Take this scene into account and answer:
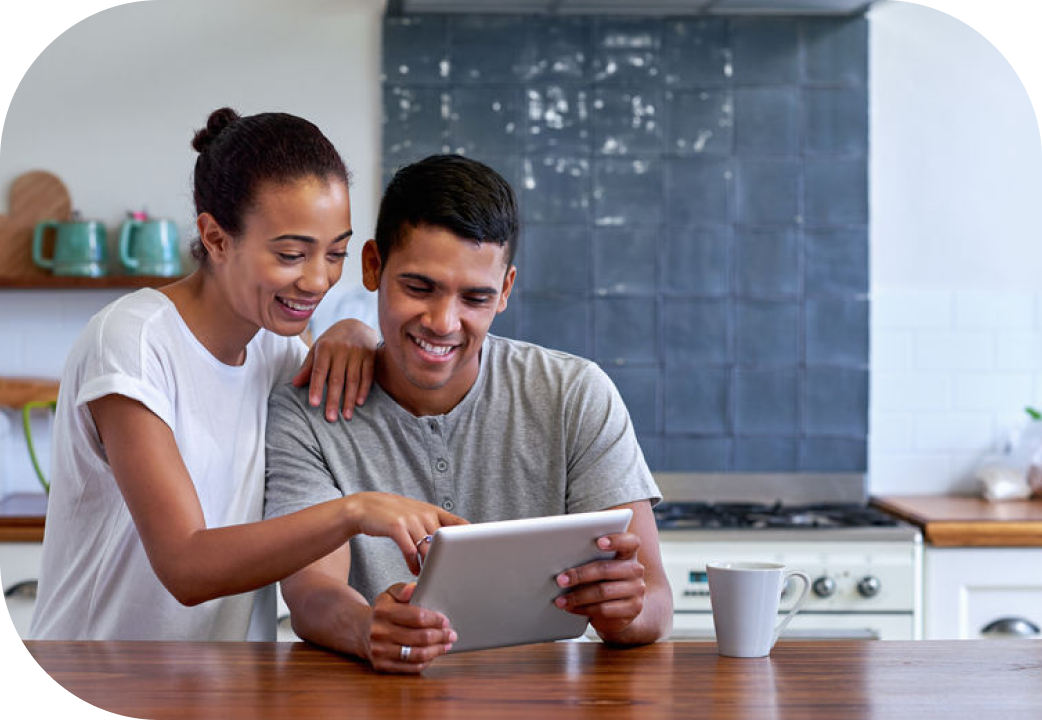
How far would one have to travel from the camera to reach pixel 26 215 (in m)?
3.31

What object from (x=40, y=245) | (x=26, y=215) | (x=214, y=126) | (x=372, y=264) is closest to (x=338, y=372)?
(x=372, y=264)

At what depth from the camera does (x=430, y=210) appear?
1.66 m

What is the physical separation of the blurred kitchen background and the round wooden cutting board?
0.04 m

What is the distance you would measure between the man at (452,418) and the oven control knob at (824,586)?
128 centimetres

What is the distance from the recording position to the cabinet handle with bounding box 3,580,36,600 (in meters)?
2.85

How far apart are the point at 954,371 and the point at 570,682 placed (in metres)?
2.47

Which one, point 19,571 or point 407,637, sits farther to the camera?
point 19,571

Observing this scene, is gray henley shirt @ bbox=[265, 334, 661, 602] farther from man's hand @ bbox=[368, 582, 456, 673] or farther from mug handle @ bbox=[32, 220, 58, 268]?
mug handle @ bbox=[32, 220, 58, 268]

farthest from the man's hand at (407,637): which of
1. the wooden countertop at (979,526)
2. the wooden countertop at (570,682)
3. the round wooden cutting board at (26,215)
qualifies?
the round wooden cutting board at (26,215)

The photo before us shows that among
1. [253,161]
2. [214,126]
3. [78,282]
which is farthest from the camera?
[78,282]

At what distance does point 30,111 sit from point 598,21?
1.60 m

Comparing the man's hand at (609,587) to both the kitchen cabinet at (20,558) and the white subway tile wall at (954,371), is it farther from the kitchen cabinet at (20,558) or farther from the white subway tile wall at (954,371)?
the white subway tile wall at (954,371)

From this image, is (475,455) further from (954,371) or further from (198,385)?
(954,371)

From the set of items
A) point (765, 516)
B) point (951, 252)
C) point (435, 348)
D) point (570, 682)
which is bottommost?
point (765, 516)
